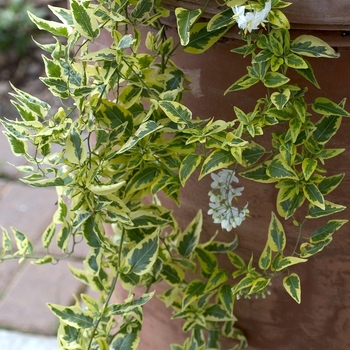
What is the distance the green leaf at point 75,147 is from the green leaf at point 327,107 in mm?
307

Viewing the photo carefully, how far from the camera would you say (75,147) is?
2.48ft

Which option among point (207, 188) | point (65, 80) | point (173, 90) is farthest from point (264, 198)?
point (65, 80)

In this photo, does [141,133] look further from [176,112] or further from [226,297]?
[226,297]

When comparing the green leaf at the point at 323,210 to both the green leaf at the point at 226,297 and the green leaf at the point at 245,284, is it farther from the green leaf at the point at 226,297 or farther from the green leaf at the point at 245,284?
the green leaf at the point at 226,297

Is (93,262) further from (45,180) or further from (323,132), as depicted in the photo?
A: (323,132)

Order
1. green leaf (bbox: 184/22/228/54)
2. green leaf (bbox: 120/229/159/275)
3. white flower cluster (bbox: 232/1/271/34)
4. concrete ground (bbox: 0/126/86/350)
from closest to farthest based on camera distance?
white flower cluster (bbox: 232/1/271/34) < green leaf (bbox: 184/22/228/54) < green leaf (bbox: 120/229/159/275) < concrete ground (bbox: 0/126/86/350)

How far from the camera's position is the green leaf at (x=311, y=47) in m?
0.72

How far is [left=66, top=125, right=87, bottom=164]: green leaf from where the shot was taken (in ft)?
2.47

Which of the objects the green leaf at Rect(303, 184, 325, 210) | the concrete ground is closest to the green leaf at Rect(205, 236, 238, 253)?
the green leaf at Rect(303, 184, 325, 210)

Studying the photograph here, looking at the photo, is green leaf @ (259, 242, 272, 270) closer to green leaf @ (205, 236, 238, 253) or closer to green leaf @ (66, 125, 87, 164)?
green leaf @ (205, 236, 238, 253)

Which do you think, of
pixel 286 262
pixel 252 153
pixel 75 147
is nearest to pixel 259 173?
pixel 252 153

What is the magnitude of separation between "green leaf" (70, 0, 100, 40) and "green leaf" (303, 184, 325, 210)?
348 mm

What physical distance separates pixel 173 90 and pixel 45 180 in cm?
21

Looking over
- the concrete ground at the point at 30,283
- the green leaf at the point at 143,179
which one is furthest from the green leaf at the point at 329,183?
the concrete ground at the point at 30,283
